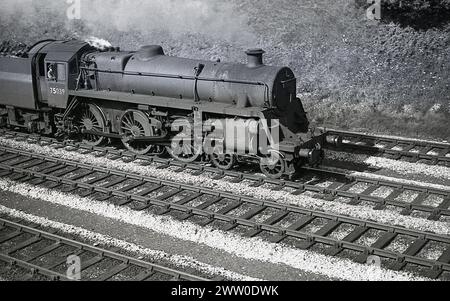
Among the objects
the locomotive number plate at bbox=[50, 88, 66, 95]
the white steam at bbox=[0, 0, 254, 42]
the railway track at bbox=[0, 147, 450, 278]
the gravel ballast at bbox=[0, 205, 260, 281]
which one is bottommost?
the gravel ballast at bbox=[0, 205, 260, 281]

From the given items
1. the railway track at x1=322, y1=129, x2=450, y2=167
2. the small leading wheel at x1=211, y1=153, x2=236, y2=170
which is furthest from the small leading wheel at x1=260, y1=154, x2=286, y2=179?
the railway track at x1=322, y1=129, x2=450, y2=167

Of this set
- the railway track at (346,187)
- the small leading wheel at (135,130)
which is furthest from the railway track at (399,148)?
the small leading wheel at (135,130)

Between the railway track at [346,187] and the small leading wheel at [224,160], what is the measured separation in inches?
8.2

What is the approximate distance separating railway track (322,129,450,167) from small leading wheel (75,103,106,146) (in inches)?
273

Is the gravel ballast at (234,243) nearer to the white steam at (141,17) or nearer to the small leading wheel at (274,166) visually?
the small leading wheel at (274,166)

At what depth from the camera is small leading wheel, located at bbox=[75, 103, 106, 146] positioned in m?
15.8

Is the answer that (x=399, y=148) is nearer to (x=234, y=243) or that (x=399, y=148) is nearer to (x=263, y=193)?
(x=263, y=193)

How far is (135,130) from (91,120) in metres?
2.07

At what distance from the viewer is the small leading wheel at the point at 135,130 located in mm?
14766

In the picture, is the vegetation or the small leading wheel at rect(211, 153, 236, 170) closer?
the small leading wheel at rect(211, 153, 236, 170)

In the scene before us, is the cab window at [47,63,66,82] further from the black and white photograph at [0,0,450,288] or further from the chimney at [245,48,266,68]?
the chimney at [245,48,266,68]

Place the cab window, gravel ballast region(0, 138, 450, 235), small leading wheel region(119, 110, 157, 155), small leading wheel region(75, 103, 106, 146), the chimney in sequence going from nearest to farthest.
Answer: gravel ballast region(0, 138, 450, 235)
the chimney
small leading wheel region(119, 110, 157, 155)
small leading wheel region(75, 103, 106, 146)
the cab window

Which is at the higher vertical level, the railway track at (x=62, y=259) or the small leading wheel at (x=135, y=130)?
the small leading wheel at (x=135, y=130)

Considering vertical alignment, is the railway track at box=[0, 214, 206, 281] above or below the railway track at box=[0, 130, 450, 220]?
below
